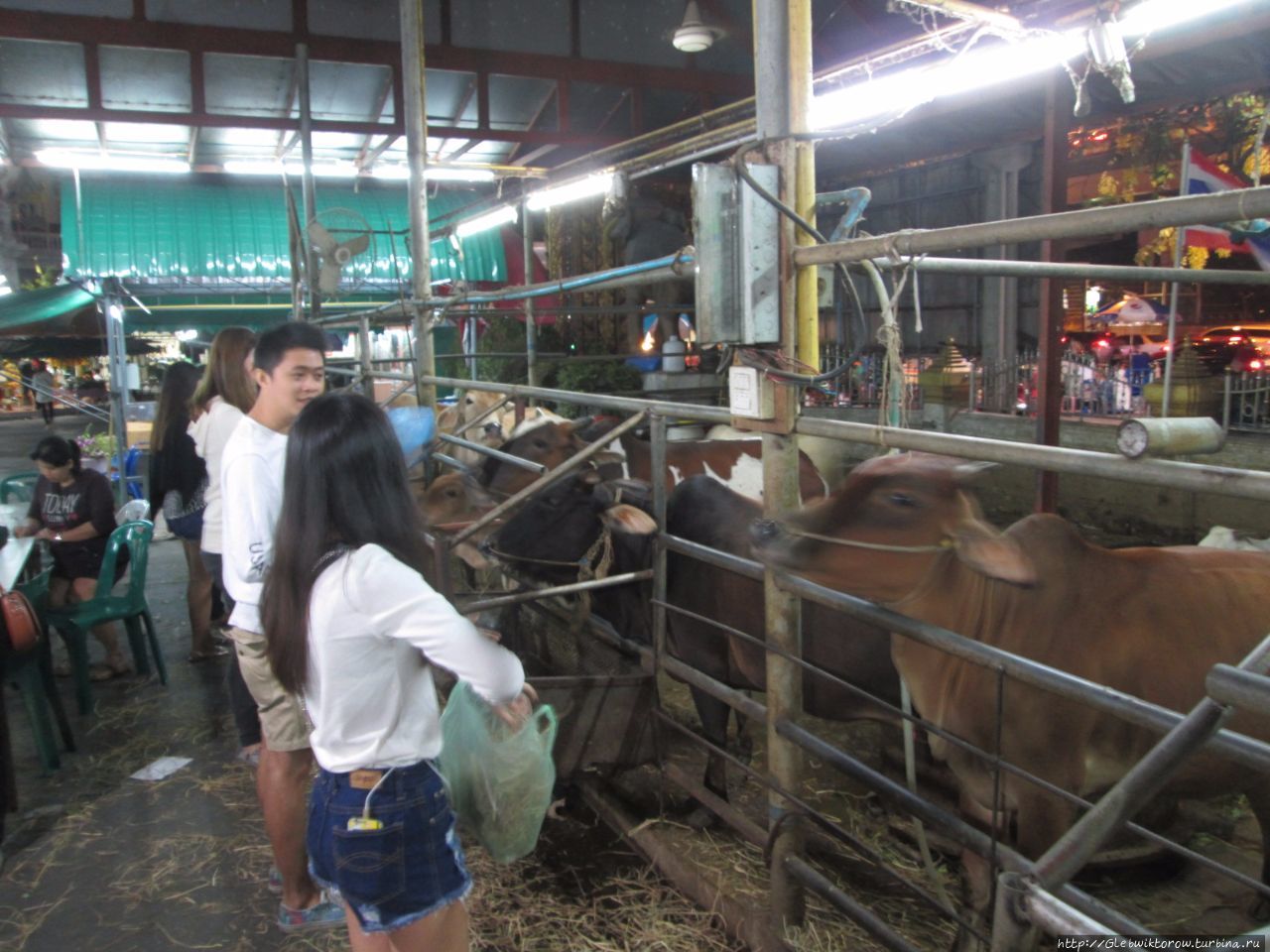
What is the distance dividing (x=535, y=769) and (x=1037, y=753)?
149 centimetres

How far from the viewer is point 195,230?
15641mm

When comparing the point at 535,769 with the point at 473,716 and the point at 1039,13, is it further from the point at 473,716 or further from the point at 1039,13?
the point at 1039,13

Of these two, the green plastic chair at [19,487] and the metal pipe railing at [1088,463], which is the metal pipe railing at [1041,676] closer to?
the metal pipe railing at [1088,463]

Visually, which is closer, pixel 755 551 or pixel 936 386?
pixel 755 551

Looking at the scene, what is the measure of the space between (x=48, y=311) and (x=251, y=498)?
10.9m

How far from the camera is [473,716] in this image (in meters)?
2.82

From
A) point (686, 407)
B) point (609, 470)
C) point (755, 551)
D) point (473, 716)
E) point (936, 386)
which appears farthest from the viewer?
point (936, 386)

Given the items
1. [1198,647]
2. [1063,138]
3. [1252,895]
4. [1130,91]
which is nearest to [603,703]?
[1198,647]

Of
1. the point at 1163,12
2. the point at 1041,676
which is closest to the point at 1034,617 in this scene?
the point at 1041,676

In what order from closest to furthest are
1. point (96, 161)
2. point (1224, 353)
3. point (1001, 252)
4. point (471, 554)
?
point (471, 554), point (1224, 353), point (96, 161), point (1001, 252)

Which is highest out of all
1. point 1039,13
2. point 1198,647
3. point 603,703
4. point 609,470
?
point 1039,13

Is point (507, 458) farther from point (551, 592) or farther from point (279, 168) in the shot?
point (279, 168)

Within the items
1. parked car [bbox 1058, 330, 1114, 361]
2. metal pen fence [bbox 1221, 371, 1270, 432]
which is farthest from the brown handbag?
parked car [bbox 1058, 330, 1114, 361]

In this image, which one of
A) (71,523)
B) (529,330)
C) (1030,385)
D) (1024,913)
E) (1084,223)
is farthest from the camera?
(1030,385)
